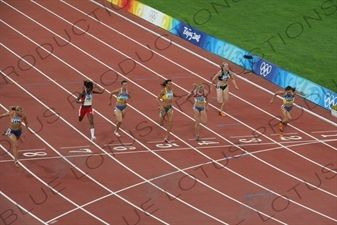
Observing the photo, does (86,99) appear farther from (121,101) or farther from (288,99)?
(288,99)

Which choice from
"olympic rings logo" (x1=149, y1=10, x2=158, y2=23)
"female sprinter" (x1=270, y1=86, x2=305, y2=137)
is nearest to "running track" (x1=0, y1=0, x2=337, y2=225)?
"female sprinter" (x1=270, y1=86, x2=305, y2=137)

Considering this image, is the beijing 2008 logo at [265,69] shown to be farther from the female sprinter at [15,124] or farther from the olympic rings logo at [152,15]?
the female sprinter at [15,124]

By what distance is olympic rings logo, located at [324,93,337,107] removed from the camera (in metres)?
31.3

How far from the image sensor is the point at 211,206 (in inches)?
949

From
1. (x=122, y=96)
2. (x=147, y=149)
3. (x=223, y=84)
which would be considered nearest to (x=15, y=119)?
(x=122, y=96)

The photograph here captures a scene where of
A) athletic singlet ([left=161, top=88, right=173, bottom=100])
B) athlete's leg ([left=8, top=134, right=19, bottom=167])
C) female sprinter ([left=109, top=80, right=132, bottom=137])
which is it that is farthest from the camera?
athletic singlet ([left=161, top=88, right=173, bottom=100])

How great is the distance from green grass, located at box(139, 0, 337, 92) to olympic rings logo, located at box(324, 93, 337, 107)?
7.25 feet

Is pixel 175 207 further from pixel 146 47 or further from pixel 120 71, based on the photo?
pixel 146 47

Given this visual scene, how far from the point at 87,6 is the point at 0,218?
19.8 metres

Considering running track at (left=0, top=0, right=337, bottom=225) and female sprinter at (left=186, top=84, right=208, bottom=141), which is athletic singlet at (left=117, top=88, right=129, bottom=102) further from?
female sprinter at (left=186, top=84, right=208, bottom=141)

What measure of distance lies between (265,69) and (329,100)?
138 inches

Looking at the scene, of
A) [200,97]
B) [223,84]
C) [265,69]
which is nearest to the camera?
[200,97]

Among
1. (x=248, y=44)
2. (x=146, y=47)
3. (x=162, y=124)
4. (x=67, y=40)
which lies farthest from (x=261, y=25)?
(x=162, y=124)

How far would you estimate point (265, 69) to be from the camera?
1351 inches
